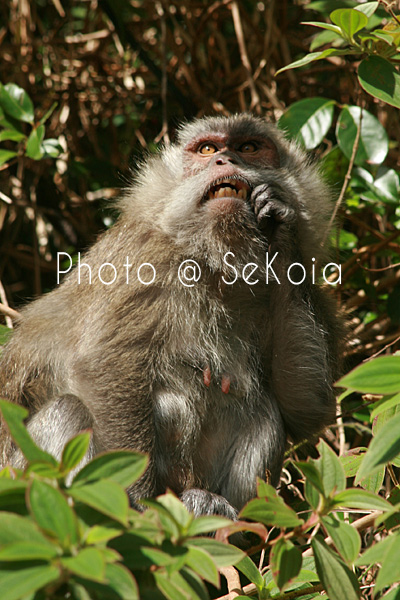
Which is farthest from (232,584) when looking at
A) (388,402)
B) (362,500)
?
(388,402)

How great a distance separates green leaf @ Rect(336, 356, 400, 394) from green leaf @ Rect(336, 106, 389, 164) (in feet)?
7.08

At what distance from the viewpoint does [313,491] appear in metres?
1.81

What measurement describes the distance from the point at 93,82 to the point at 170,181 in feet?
7.35

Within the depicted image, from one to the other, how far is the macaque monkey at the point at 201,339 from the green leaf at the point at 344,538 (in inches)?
51.7

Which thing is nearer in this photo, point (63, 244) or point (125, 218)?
point (125, 218)

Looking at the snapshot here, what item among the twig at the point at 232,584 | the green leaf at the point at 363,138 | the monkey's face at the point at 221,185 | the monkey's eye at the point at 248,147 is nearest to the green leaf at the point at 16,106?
the monkey's face at the point at 221,185

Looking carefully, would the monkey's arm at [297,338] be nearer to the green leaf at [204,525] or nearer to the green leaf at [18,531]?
the green leaf at [204,525]

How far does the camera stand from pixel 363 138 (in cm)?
375

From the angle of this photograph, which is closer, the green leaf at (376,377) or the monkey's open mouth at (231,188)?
the green leaf at (376,377)

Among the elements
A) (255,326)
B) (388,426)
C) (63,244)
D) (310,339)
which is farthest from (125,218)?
(388,426)

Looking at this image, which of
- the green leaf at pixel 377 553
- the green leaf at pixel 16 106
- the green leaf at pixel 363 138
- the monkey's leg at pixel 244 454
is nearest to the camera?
the green leaf at pixel 377 553

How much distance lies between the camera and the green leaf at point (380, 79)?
2857 millimetres

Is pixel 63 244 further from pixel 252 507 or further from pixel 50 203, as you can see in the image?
pixel 252 507

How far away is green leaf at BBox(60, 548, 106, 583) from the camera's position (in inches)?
50.3
